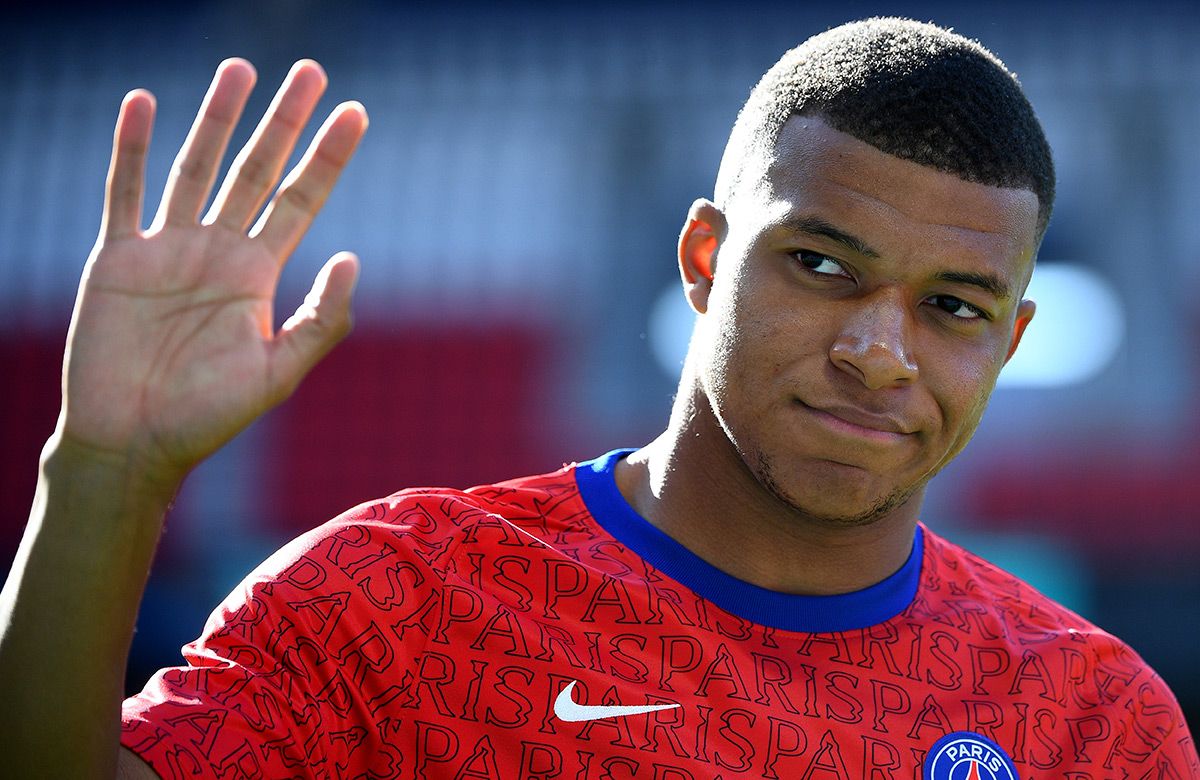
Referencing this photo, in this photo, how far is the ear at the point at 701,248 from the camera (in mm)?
2421

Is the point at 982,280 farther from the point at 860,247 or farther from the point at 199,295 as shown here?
the point at 199,295

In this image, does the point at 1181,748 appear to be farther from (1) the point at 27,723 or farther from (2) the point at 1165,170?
(2) the point at 1165,170

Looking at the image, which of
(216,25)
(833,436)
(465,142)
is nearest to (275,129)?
(833,436)

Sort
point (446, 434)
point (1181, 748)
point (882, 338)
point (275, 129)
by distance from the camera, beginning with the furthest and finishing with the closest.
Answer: point (446, 434) < point (1181, 748) < point (882, 338) < point (275, 129)

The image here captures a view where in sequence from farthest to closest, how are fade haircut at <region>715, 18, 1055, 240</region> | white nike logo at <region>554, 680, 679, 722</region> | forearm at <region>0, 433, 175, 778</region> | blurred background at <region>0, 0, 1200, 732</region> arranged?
blurred background at <region>0, 0, 1200, 732</region> < fade haircut at <region>715, 18, 1055, 240</region> < white nike logo at <region>554, 680, 679, 722</region> < forearm at <region>0, 433, 175, 778</region>

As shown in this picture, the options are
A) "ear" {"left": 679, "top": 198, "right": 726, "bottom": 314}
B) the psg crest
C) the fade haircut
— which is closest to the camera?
the psg crest

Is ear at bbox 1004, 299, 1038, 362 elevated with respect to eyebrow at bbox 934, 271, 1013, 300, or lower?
lower

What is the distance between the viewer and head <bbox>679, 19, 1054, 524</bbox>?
210 centimetres

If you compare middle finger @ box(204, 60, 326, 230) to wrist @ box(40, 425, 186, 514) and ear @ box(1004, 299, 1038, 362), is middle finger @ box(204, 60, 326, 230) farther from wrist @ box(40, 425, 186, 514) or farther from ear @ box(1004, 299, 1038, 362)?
ear @ box(1004, 299, 1038, 362)

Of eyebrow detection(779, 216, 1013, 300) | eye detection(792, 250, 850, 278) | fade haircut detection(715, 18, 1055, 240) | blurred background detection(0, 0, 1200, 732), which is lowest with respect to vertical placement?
blurred background detection(0, 0, 1200, 732)

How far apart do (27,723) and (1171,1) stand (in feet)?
A: 29.0

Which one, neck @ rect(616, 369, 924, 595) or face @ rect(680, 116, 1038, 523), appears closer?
face @ rect(680, 116, 1038, 523)

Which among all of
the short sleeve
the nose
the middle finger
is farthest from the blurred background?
the middle finger

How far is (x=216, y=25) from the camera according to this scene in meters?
9.28
